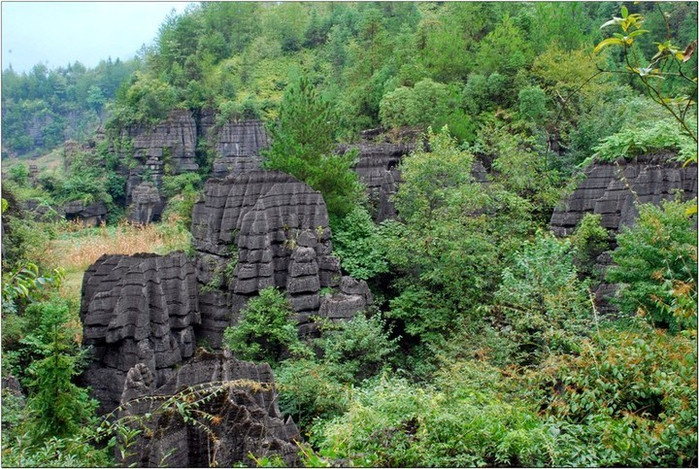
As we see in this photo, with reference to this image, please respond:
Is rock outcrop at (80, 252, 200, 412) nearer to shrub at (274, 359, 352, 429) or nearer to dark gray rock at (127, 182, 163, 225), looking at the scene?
shrub at (274, 359, 352, 429)

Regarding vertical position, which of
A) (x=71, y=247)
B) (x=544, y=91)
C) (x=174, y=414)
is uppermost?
(x=544, y=91)

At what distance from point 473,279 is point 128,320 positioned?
6.66 meters

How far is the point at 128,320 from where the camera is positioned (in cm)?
1234

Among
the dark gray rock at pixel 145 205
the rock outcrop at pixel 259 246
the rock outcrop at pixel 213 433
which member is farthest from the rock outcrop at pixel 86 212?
the rock outcrop at pixel 213 433

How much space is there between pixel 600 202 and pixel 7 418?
38.6 feet

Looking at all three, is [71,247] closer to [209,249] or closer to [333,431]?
[209,249]

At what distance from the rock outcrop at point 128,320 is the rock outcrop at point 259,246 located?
1.17 metres

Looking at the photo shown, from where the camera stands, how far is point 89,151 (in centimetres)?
4441

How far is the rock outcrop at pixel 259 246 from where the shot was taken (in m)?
13.6

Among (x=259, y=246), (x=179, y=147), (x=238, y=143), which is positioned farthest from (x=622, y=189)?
(x=179, y=147)

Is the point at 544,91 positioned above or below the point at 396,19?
below

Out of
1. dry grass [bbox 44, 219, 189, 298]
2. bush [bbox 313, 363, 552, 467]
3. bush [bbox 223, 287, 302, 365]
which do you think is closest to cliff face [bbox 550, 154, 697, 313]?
bush [bbox 223, 287, 302, 365]

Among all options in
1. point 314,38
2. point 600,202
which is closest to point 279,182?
point 600,202

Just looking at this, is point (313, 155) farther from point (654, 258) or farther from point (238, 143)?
point (238, 143)
